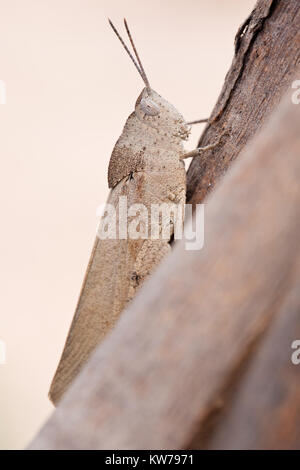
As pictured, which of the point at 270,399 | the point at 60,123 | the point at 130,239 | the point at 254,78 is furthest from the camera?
the point at 60,123

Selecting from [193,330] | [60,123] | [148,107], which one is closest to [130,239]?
[148,107]

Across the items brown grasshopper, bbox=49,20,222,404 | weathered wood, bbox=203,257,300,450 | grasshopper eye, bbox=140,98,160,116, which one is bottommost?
weathered wood, bbox=203,257,300,450

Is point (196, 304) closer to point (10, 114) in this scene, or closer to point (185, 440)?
point (185, 440)

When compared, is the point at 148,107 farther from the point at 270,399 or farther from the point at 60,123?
the point at 60,123

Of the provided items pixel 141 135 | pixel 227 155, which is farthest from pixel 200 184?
pixel 141 135

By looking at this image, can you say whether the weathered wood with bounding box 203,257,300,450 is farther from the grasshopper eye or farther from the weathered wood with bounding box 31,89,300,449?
the grasshopper eye

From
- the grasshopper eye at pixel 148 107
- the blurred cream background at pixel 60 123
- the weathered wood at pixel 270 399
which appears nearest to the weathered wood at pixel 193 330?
the weathered wood at pixel 270 399

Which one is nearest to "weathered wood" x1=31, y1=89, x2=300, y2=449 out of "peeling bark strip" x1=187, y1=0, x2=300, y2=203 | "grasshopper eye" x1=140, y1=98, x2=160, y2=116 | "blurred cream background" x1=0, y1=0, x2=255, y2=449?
"peeling bark strip" x1=187, y1=0, x2=300, y2=203
